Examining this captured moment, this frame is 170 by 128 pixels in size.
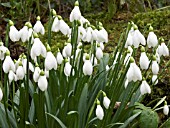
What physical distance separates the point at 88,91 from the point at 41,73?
0.67m

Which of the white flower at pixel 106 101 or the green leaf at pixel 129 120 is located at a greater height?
the white flower at pixel 106 101

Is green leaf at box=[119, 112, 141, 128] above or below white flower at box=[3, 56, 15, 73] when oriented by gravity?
below

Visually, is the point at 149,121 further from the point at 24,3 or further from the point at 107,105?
the point at 24,3

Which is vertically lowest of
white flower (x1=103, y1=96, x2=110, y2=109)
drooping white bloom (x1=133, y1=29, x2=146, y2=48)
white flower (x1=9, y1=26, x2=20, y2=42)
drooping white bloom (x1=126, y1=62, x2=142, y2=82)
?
white flower (x1=103, y1=96, x2=110, y2=109)

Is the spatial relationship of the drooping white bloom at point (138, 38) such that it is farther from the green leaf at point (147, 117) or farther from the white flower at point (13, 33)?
the white flower at point (13, 33)

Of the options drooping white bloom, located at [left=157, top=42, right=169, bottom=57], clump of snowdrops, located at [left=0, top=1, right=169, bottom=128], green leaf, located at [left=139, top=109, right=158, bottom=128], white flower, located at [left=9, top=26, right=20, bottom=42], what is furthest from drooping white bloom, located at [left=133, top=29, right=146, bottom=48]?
white flower, located at [left=9, top=26, right=20, bottom=42]

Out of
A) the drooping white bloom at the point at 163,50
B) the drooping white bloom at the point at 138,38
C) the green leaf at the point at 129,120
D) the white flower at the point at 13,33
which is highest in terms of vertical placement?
the white flower at the point at 13,33

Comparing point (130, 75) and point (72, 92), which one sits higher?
point (130, 75)

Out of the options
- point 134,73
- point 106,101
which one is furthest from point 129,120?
point 134,73

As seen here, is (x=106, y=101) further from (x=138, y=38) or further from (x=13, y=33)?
(x=13, y=33)

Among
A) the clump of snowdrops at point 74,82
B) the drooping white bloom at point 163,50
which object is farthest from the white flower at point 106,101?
the drooping white bloom at point 163,50

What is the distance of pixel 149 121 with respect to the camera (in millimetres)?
2428

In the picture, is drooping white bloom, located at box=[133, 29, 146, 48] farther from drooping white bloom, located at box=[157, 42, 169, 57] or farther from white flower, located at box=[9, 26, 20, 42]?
white flower, located at box=[9, 26, 20, 42]

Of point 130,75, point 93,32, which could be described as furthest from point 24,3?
point 130,75
